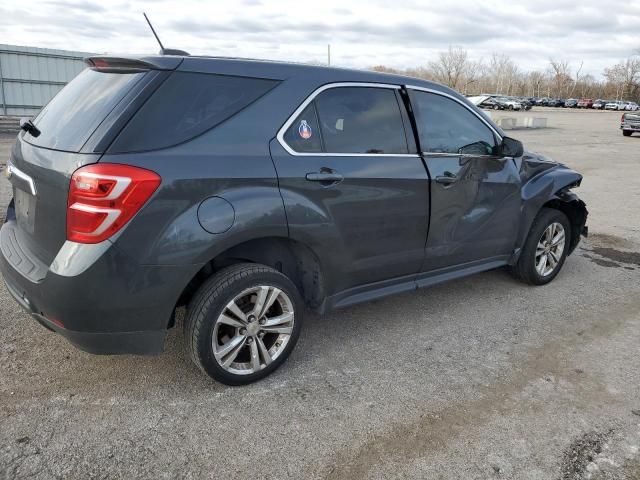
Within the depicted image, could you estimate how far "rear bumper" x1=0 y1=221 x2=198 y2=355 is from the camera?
2.51m

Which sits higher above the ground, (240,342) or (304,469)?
(240,342)

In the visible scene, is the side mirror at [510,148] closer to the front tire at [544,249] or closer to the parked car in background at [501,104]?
the front tire at [544,249]

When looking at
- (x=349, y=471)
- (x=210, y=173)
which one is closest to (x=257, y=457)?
(x=349, y=471)

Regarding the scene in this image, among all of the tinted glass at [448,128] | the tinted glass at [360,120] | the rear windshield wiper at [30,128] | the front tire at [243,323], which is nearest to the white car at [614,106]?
the tinted glass at [448,128]

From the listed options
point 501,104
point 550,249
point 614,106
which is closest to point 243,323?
point 550,249

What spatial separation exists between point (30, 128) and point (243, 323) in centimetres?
167

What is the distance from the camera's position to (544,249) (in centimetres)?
481

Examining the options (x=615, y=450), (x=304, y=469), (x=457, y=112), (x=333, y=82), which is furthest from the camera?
(x=457, y=112)

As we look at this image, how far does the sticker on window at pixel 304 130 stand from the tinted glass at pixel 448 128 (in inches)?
37.6

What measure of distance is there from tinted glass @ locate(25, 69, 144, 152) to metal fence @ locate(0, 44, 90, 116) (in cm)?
1523

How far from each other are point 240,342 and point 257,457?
676mm

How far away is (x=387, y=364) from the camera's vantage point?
11.2ft

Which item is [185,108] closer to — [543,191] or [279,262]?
[279,262]

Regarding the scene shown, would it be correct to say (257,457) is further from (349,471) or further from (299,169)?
(299,169)
